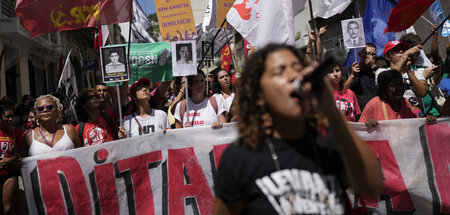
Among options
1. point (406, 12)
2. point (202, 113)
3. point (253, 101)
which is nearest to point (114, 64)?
point (202, 113)

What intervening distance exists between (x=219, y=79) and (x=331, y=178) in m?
4.45

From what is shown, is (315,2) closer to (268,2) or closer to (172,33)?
(172,33)

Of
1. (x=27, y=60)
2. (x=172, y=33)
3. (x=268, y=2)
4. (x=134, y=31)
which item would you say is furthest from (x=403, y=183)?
(x=27, y=60)

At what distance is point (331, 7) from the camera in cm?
592

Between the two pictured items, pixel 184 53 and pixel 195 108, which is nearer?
pixel 195 108

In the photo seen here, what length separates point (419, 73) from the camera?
16.9 feet

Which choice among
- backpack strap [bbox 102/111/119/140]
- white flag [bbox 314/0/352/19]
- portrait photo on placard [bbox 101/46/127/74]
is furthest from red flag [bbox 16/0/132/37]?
white flag [bbox 314/0/352/19]

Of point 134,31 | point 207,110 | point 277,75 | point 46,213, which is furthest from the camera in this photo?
point 134,31

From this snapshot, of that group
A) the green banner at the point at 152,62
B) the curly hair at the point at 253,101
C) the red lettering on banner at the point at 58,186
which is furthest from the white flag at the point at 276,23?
the green banner at the point at 152,62

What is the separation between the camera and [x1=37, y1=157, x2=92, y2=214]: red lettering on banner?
4.20m

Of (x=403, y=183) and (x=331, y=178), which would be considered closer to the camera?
(x=331, y=178)

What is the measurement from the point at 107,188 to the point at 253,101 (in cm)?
297

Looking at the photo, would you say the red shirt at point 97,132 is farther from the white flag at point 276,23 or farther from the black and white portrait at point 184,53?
the white flag at point 276,23

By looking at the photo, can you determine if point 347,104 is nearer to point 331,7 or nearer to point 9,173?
point 331,7
